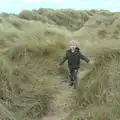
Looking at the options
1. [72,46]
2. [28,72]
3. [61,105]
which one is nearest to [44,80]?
[28,72]

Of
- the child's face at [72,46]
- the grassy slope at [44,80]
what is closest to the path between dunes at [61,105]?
the grassy slope at [44,80]

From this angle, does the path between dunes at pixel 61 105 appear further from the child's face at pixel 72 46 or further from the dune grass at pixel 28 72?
the child's face at pixel 72 46

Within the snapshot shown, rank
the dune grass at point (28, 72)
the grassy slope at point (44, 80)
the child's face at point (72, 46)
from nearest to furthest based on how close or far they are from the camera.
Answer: the grassy slope at point (44, 80) → the dune grass at point (28, 72) → the child's face at point (72, 46)

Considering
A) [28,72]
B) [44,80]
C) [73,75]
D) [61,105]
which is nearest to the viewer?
[61,105]

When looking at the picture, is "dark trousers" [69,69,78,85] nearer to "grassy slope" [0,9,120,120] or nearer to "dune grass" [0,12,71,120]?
"grassy slope" [0,9,120,120]

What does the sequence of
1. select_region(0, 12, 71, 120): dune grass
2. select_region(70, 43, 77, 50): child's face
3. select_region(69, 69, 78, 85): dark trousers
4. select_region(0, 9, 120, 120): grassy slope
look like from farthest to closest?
select_region(70, 43, 77, 50): child's face, select_region(69, 69, 78, 85): dark trousers, select_region(0, 12, 71, 120): dune grass, select_region(0, 9, 120, 120): grassy slope

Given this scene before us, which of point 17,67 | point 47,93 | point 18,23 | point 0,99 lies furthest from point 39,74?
→ point 18,23

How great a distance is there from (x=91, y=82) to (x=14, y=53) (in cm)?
319

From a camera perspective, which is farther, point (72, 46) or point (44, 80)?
point (72, 46)

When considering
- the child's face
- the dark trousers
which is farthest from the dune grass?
the child's face

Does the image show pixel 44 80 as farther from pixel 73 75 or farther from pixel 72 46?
pixel 72 46

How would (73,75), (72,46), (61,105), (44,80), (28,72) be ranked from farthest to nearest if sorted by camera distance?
(72,46) < (73,75) < (28,72) < (44,80) < (61,105)

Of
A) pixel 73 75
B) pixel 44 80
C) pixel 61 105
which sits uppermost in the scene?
pixel 44 80

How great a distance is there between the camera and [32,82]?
758 centimetres
